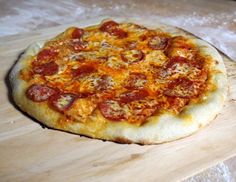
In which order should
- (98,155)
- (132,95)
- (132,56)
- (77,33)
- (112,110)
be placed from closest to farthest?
(98,155)
(112,110)
(132,95)
(132,56)
(77,33)

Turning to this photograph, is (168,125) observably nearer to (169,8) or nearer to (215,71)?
(215,71)

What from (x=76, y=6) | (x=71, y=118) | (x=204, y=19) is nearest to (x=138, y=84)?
(x=71, y=118)

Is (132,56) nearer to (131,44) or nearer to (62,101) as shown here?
(131,44)

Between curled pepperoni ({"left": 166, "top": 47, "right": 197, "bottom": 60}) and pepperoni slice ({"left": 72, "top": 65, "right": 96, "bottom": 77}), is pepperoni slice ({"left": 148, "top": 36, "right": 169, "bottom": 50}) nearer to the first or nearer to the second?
curled pepperoni ({"left": 166, "top": 47, "right": 197, "bottom": 60})

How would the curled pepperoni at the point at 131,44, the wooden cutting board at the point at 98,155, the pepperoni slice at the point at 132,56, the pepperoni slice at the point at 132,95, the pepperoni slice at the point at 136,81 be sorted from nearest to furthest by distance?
the wooden cutting board at the point at 98,155 → the pepperoni slice at the point at 132,95 → the pepperoni slice at the point at 136,81 → the pepperoni slice at the point at 132,56 → the curled pepperoni at the point at 131,44

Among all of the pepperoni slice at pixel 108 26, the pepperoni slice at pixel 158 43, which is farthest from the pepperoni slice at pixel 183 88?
the pepperoni slice at pixel 108 26

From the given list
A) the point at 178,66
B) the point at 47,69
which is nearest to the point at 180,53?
the point at 178,66

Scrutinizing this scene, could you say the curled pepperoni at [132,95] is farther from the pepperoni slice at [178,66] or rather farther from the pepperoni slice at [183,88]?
the pepperoni slice at [178,66]
